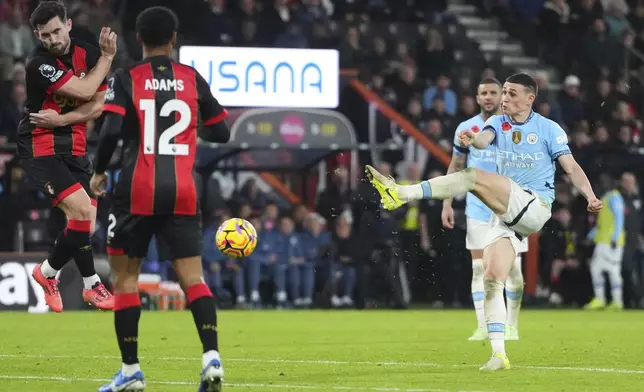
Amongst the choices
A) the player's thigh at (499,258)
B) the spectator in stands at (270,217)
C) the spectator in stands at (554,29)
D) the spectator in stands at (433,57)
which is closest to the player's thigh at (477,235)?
the player's thigh at (499,258)

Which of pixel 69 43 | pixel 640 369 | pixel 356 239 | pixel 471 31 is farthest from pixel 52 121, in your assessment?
pixel 471 31

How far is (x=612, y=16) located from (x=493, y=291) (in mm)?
18899

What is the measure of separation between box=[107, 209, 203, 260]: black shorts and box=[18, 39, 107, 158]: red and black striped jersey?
2.80m

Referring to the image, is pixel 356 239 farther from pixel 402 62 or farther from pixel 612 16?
pixel 612 16

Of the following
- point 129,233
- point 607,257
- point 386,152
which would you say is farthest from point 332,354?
point 386,152

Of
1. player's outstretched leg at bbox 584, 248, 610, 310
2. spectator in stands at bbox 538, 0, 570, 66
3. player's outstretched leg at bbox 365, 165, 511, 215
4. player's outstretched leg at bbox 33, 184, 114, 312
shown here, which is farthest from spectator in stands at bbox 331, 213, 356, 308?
player's outstretched leg at bbox 365, 165, 511, 215

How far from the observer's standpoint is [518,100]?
10727mm

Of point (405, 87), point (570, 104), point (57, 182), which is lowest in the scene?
point (57, 182)

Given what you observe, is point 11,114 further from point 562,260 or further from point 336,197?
point 562,260

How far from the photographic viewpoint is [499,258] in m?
10.2

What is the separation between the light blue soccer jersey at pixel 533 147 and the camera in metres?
10.8

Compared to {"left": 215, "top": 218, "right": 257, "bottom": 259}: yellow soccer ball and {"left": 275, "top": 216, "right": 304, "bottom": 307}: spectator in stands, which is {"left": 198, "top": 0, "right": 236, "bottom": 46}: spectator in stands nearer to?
{"left": 275, "top": 216, "right": 304, "bottom": 307}: spectator in stands

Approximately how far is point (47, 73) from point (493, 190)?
347cm

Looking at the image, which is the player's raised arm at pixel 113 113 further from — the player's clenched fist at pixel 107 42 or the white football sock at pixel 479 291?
the white football sock at pixel 479 291
